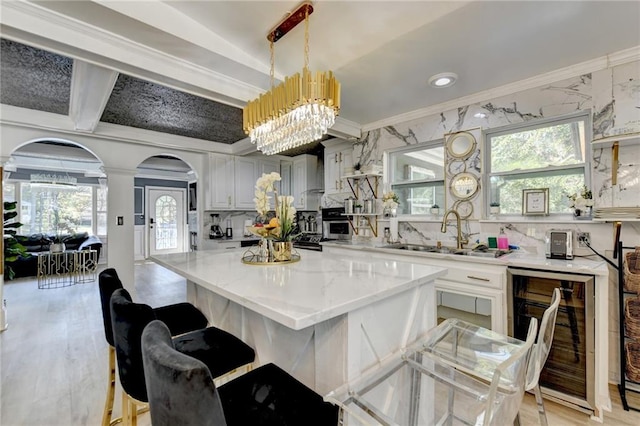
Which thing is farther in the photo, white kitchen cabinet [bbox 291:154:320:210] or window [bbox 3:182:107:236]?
window [bbox 3:182:107:236]

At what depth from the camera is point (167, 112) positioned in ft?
10.8

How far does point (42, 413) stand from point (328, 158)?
395 centimetres

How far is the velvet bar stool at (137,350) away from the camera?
1.12m

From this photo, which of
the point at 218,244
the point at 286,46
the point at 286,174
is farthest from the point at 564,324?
the point at 286,174

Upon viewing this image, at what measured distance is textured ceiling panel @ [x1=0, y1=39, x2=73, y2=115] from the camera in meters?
2.08

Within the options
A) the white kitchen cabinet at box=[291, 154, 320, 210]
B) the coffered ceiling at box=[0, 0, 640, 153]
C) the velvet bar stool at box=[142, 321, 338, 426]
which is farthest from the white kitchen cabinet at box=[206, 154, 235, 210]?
the velvet bar stool at box=[142, 321, 338, 426]

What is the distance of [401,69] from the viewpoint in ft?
7.66

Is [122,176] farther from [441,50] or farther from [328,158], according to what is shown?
[441,50]

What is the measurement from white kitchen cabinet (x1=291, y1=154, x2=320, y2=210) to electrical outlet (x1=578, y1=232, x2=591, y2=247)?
146 inches

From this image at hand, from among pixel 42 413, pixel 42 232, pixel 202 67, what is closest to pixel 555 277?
pixel 202 67

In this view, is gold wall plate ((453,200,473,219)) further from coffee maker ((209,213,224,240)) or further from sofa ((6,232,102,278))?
sofa ((6,232,102,278))

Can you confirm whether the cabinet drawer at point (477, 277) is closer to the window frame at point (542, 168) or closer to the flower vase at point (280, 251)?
the window frame at point (542, 168)

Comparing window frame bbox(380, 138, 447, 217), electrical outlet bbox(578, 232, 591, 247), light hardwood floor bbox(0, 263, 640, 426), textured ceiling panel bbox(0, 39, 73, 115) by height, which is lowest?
light hardwood floor bbox(0, 263, 640, 426)

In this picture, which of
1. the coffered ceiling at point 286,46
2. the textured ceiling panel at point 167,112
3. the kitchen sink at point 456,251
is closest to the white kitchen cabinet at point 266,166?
the textured ceiling panel at point 167,112
